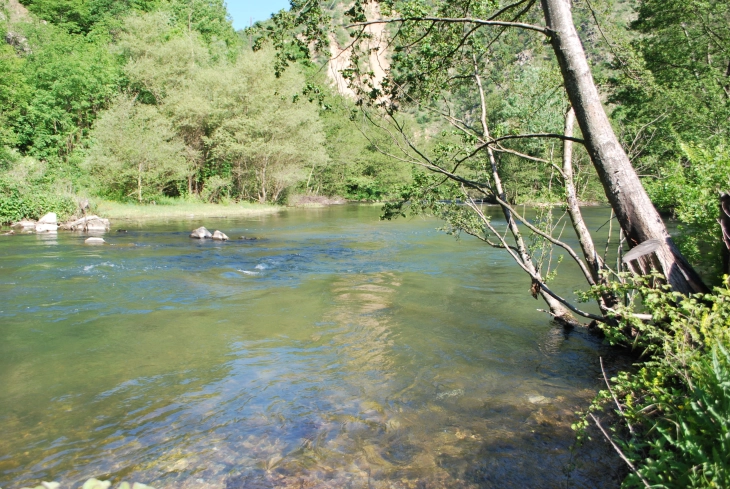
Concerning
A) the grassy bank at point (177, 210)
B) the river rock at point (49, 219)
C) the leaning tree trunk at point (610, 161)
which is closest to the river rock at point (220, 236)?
the river rock at point (49, 219)

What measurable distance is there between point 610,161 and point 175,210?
114 ft

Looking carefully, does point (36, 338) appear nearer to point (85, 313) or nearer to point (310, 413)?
point (85, 313)

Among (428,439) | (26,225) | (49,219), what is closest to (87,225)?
(49,219)

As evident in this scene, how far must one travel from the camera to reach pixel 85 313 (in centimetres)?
1090

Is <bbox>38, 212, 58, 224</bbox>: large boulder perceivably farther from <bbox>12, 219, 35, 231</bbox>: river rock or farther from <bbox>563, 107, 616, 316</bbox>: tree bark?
<bbox>563, 107, 616, 316</bbox>: tree bark

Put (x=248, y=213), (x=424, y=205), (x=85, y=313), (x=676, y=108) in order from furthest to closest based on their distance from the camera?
(x=248, y=213), (x=676, y=108), (x=85, y=313), (x=424, y=205)

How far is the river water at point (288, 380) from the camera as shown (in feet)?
16.8

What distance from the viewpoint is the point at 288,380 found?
24.5ft

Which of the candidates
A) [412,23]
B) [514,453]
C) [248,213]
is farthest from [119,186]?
[514,453]

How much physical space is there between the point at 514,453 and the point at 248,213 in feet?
119

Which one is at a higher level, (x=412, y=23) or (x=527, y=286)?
(x=412, y=23)

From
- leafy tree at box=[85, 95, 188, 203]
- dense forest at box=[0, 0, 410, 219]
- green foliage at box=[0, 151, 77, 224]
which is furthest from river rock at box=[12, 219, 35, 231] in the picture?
leafy tree at box=[85, 95, 188, 203]

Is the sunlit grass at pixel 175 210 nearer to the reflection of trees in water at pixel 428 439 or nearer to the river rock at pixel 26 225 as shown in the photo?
the river rock at pixel 26 225

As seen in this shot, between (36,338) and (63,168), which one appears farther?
(63,168)
